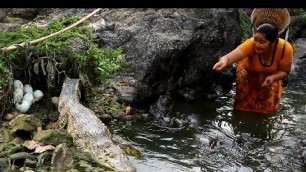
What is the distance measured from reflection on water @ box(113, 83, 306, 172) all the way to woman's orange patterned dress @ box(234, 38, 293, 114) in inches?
14.6

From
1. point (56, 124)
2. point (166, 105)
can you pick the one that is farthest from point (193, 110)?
point (56, 124)

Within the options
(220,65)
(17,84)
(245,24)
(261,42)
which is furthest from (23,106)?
(245,24)

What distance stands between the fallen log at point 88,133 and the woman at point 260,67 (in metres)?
1.56

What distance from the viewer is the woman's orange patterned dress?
19.2 feet

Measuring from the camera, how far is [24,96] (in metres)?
5.98

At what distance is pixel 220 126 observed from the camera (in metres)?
6.78

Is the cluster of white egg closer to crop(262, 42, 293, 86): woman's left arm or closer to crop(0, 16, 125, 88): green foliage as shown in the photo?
crop(0, 16, 125, 88): green foliage

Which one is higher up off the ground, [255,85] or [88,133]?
[255,85]

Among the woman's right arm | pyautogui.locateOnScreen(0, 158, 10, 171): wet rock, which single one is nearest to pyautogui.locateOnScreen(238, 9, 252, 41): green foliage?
the woman's right arm

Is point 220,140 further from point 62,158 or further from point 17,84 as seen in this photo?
point 17,84

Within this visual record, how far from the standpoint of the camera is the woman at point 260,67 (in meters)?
5.43

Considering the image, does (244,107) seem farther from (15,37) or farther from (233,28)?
(15,37)

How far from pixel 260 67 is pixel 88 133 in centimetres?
274

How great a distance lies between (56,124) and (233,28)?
5001mm
